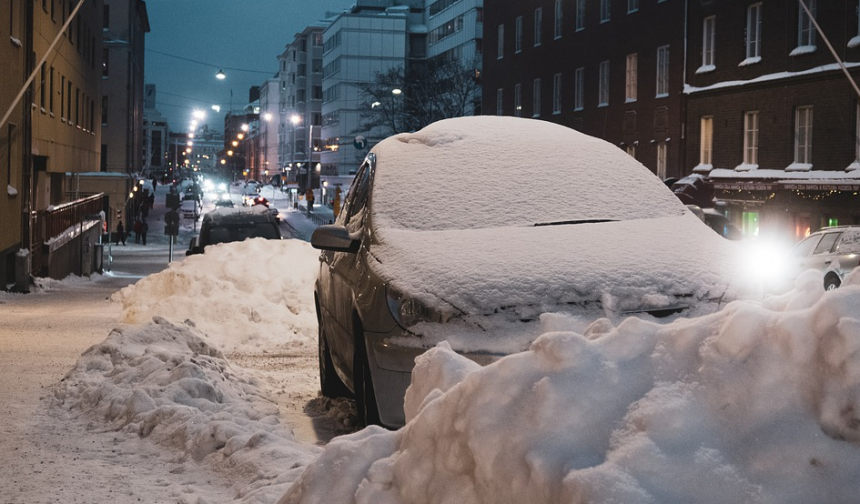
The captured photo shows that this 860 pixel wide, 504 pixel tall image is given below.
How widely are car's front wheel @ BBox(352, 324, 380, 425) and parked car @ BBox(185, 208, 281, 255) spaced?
16.0 metres

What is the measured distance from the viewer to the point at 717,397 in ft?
10.7

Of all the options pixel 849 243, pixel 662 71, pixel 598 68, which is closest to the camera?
pixel 849 243

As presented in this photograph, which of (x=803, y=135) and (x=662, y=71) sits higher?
(x=662, y=71)

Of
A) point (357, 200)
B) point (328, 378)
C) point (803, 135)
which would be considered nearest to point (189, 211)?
point (803, 135)

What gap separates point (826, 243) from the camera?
23000 mm

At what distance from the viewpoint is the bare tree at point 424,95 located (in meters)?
79.5

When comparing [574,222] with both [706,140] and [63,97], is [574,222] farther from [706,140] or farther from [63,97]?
[706,140]

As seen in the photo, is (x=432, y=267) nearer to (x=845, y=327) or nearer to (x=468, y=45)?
(x=845, y=327)

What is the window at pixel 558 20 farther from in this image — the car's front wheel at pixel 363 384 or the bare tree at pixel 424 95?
the car's front wheel at pixel 363 384

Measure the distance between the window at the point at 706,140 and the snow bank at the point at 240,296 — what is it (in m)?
27.9

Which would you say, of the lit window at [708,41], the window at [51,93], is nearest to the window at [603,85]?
the lit window at [708,41]

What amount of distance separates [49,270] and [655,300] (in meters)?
23.1

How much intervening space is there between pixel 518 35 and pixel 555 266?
5551 centimetres

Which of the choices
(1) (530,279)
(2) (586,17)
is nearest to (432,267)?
(1) (530,279)
